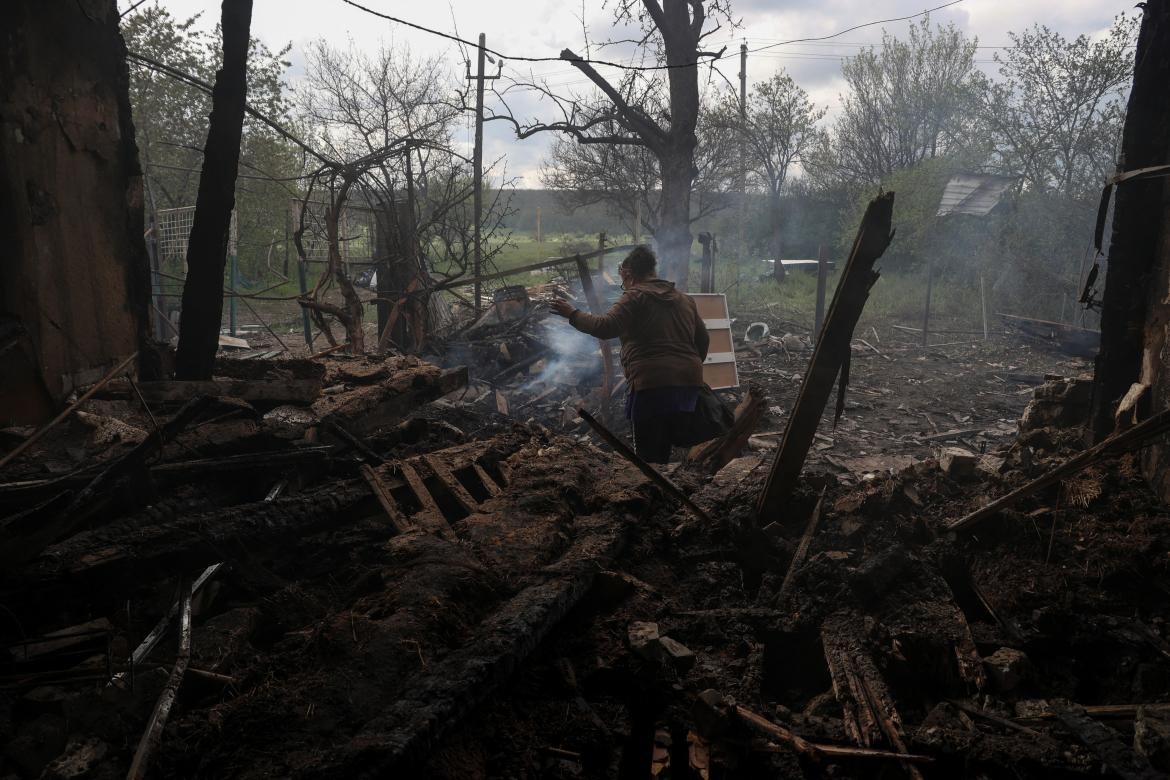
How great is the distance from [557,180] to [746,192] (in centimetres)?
865

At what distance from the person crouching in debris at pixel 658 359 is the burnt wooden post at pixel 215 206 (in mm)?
2607

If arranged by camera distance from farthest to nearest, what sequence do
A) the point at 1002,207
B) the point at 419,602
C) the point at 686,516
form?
the point at 1002,207 → the point at 686,516 → the point at 419,602

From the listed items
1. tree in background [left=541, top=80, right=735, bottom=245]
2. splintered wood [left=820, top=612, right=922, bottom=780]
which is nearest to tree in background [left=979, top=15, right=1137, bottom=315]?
tree in background [left=541, top=80, right=735, bottom=245]

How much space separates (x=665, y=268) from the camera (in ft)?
42.0

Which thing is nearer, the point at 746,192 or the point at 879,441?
the point at 879,441

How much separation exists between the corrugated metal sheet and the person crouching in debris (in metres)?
19.9

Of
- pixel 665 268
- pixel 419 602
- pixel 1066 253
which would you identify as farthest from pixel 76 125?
pixel 1066 253

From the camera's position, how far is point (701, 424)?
554cm

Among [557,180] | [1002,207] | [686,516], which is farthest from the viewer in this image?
[557,180]

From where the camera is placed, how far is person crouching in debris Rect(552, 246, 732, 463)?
209 inches

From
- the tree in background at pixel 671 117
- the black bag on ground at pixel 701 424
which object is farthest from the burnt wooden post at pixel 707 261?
the black bag on ground at pixel 701 424

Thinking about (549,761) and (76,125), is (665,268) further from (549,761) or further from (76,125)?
(549,761)

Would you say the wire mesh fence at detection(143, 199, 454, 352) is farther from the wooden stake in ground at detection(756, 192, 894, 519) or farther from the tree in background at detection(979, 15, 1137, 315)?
the tree in background at detection(979, 15, 1137, 315)

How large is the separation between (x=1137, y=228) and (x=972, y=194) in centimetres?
2097
